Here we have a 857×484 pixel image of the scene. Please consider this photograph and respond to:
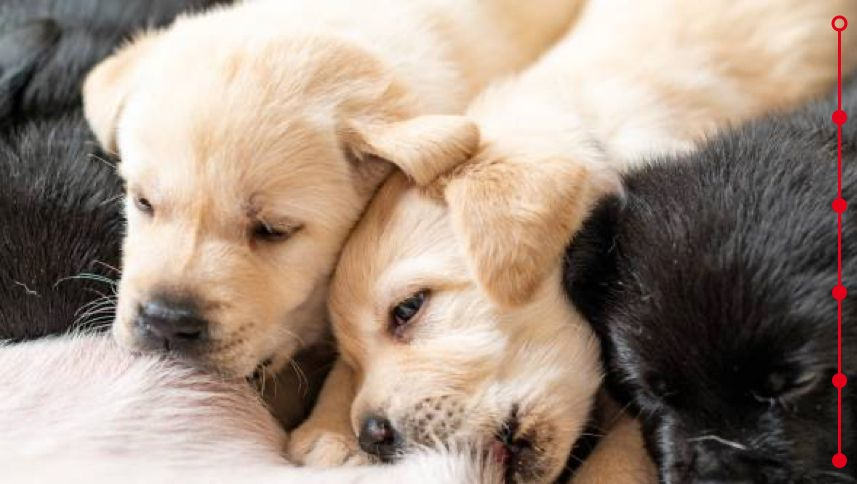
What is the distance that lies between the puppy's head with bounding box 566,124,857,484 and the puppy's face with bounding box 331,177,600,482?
0.24 feet

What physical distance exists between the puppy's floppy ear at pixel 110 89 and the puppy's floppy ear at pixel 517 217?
0.51 metres

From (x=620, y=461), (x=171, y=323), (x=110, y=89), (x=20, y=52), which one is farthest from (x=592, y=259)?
(x=20, y=52)

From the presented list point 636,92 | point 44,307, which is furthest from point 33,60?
point 636,92

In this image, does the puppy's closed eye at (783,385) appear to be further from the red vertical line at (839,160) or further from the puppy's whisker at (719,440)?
the red vertical line at (839,160)

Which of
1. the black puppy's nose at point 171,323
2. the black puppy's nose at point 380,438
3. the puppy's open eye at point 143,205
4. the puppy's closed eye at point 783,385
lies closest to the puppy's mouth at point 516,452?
the black puppy's nose at point 380,438

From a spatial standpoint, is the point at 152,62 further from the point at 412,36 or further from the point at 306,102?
the point at 412,36

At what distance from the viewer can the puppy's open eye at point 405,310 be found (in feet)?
4.33

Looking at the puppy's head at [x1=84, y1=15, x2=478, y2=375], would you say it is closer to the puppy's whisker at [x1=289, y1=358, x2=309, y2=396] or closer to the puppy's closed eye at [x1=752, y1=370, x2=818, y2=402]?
the puppy's whisker at [x1=289, y1=358, x2=309, y2=396]

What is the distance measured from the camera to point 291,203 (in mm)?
1335

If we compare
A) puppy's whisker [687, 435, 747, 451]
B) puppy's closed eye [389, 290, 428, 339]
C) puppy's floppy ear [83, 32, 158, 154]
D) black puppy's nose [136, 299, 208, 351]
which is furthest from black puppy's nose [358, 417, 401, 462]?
puppy's floppy ear [83, 32, 158, 154]

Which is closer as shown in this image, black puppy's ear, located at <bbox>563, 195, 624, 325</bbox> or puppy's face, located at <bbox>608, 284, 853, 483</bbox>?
puppy's face, located at <bbox>608, 284, 853, 483</bbox>

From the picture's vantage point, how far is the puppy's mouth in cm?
126

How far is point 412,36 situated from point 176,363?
0.59 m

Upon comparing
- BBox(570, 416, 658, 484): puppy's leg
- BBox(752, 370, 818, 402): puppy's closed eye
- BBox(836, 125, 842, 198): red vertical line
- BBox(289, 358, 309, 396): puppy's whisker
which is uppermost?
BBox(836, 125, 842, 198): red vertical line
